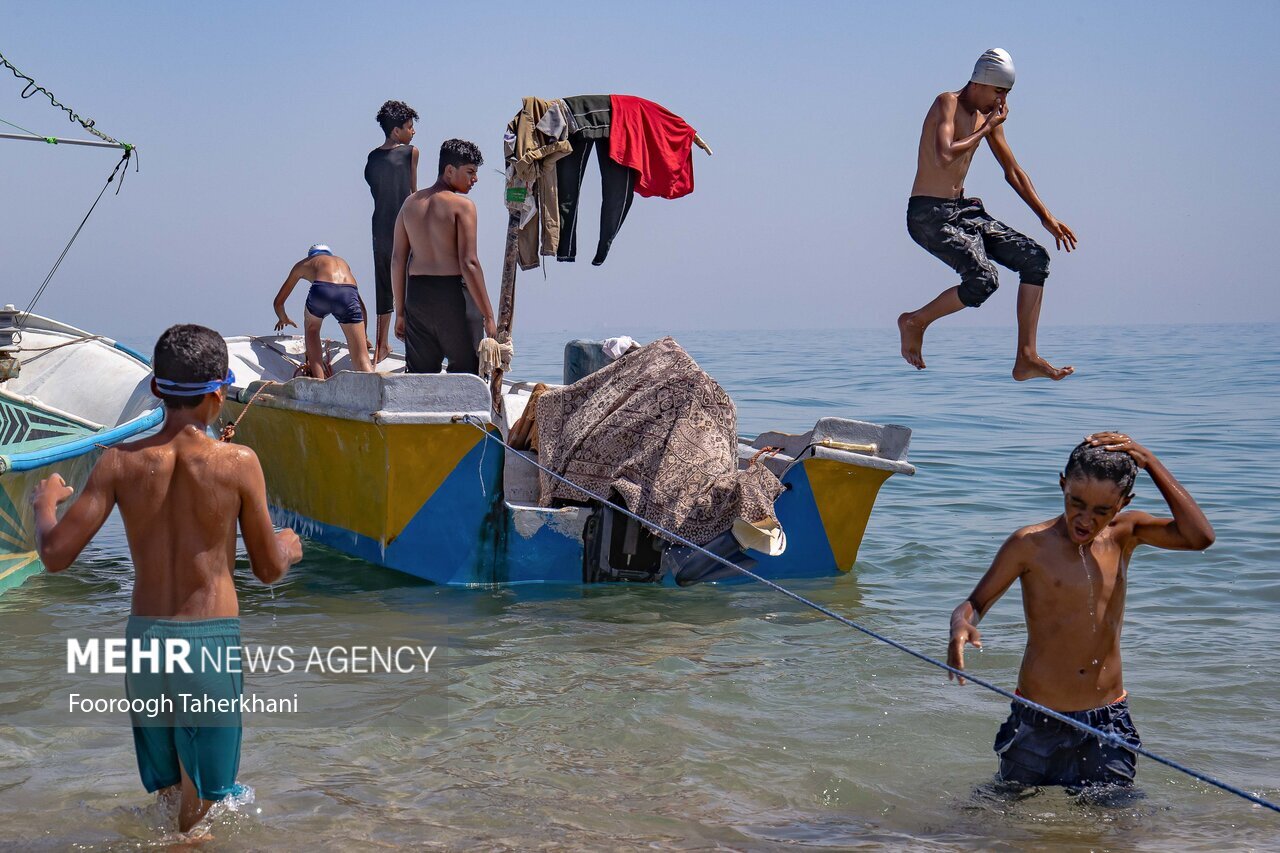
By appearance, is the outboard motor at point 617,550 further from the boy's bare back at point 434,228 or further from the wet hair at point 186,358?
the wet hair at point 186,358

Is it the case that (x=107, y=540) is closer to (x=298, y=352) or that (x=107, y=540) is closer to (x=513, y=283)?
(x=298, y=352)

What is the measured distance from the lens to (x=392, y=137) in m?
9.76

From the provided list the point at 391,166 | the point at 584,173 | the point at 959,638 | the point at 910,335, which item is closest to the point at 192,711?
Result: the point at 959,638

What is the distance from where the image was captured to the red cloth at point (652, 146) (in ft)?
28.3

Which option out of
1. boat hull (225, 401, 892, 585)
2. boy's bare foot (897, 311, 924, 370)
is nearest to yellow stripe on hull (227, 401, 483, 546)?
boat hull (225, 401, 892, 585)

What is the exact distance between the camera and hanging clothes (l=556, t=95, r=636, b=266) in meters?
8.52

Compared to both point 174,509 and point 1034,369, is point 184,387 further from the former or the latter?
point 1034,369

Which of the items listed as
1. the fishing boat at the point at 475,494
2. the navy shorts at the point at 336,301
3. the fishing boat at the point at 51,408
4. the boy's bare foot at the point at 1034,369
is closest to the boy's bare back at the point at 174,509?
the boy's bare foot at the point at 1034,369

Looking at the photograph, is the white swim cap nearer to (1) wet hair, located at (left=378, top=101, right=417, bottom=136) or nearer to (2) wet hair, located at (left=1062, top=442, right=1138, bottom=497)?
(2) wet hair, located at (left=1062, top=442, right=1138, bottom=497)

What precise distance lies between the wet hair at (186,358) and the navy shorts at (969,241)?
2.95 metres

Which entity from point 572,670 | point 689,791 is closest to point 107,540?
point 572,670

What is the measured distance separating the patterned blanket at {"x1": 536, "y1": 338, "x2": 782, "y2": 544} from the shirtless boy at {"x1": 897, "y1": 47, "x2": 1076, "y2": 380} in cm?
227

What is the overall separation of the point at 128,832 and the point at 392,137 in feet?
21.7

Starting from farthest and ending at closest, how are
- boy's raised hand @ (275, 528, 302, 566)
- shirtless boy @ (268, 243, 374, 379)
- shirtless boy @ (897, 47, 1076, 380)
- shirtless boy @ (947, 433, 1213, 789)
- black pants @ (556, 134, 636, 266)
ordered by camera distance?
shirtless boy @ (268, 243, 374, 379) < black pants @ (556, 134, 636, 266) < shirtless boy @ (897, 47, 1076, 380) < shirtless boy @ (947, 433, 1213, 789) < boy's raised hand @ (275, 528, 302, 566)
